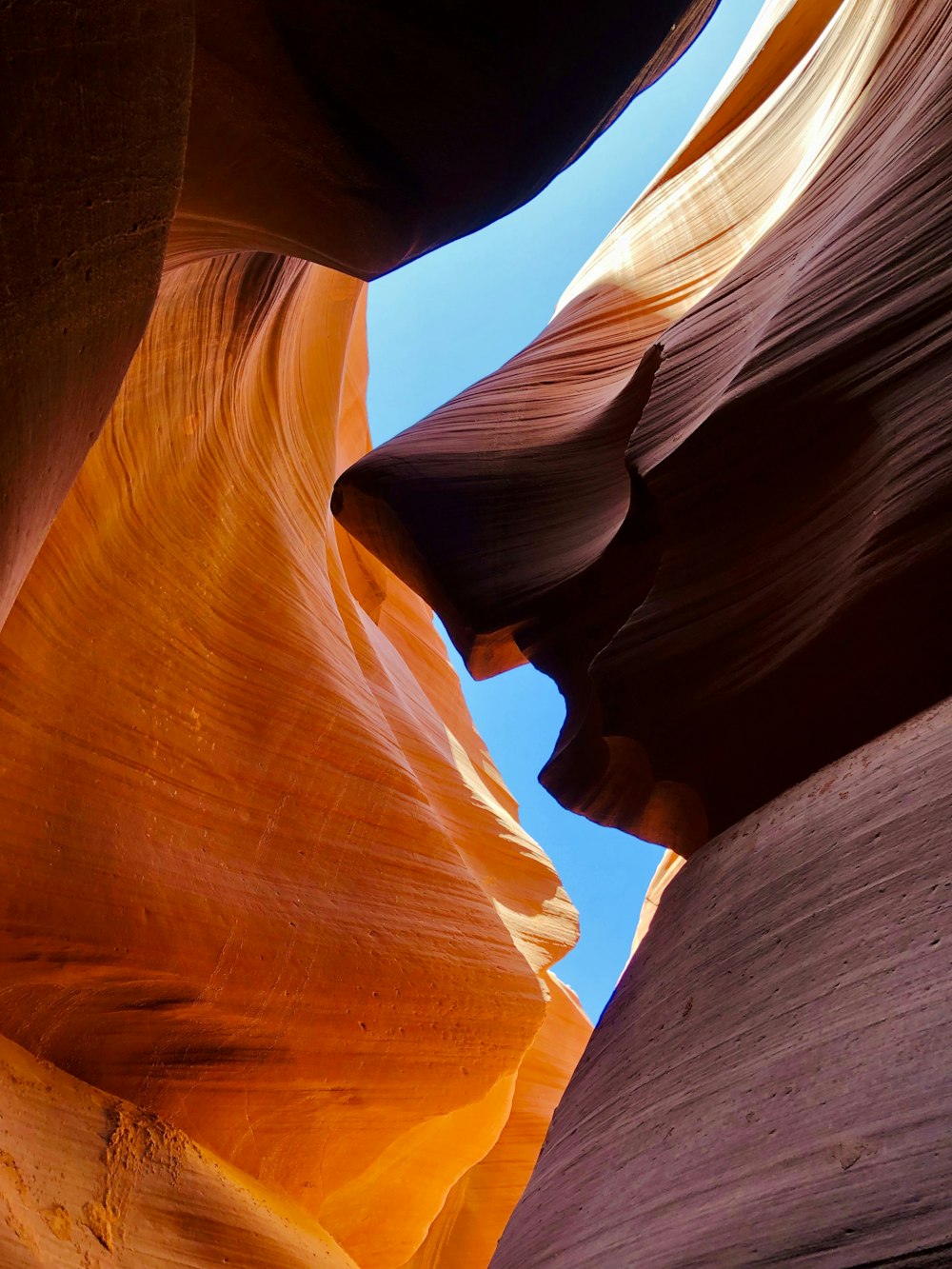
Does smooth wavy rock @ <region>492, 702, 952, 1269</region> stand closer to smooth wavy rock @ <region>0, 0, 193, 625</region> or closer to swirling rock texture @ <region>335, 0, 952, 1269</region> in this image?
swirling rock texture @ <region>335, 0, 952, 1269</region>

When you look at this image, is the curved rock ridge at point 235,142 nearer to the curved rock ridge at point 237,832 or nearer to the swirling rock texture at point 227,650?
the swirling rock texture at point 227,650

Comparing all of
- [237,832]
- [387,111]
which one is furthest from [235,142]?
[237,832]

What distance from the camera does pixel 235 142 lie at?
6.95 feet

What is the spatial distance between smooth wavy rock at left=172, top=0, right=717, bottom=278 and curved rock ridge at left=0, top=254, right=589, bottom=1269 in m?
0.92

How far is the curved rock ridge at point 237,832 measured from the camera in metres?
3.03

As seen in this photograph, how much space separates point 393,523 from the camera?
380 centimetres

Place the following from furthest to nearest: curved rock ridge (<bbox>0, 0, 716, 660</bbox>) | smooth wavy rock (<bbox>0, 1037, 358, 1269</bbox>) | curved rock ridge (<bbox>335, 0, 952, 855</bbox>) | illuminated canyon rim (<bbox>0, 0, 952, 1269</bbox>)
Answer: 1. smooth wavy rock (<bbox>0, 1037, 358, 1269</bbox>)
2. curved rock ridge (<bbox>335, 0, 952, 855</bbox>)
3. illuminated canyon rim (<bbox>0, 0, 952, 1269</bbox>)
4. curved rock ridge (<bbox>0, 0, 716, 660</bbox>)

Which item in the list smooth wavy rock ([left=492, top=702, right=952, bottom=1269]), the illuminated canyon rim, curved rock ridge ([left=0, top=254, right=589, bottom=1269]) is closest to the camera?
smooth wavy rock ([left=492, top=702, right=952, bottom=1269])

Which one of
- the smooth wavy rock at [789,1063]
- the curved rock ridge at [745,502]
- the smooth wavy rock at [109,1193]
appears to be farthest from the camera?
the smooth wavy rock at [109,1193]

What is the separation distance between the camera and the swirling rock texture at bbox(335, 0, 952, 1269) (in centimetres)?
142

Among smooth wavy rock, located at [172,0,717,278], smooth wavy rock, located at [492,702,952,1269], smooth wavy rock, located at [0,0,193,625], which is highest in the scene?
smooth wavy rock, located at [172,0,717,278]

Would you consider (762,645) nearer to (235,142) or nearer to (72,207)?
(235,142)

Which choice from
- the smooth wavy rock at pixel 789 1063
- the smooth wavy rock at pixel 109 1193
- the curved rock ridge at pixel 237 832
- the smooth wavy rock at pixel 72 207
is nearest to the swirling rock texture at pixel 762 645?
the smooth wavy rock at pixel 789 1063

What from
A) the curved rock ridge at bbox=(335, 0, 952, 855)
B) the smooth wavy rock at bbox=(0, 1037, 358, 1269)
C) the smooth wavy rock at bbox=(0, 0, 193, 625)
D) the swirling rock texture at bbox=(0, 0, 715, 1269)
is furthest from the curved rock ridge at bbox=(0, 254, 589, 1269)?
the smooth wavy rock at bbox=(0, 0, 193, 625)
